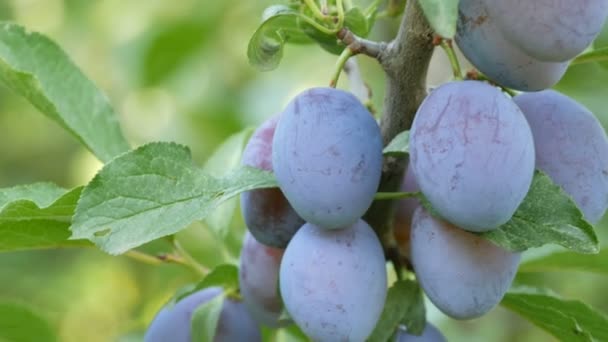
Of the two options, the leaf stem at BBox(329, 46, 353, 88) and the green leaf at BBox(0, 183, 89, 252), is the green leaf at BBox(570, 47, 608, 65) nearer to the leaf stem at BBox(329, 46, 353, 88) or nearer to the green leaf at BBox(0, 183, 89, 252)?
the leaf stem at BBox(329, 46, 353, 88)

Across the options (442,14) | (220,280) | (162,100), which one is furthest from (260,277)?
(162,100)

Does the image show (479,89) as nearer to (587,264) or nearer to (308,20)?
(308,20)

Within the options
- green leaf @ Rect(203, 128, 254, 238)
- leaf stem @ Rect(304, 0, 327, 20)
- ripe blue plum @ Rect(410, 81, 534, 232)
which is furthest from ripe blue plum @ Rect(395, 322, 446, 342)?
green leaf @ Rect(203, 128, 254, 238)

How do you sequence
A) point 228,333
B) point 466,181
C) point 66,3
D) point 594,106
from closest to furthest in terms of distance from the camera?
point 466,181 < point 228,333 < point 594,106 < point 66,3

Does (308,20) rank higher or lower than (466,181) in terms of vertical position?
higher

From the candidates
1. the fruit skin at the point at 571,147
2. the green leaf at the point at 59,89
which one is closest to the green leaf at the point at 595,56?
the fruit skin at the point at 571,147

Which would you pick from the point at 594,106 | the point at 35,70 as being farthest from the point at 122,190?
the point at 594,106

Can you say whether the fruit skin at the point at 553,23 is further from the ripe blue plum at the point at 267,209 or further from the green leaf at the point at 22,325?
the green leaf at the point at 22,325
